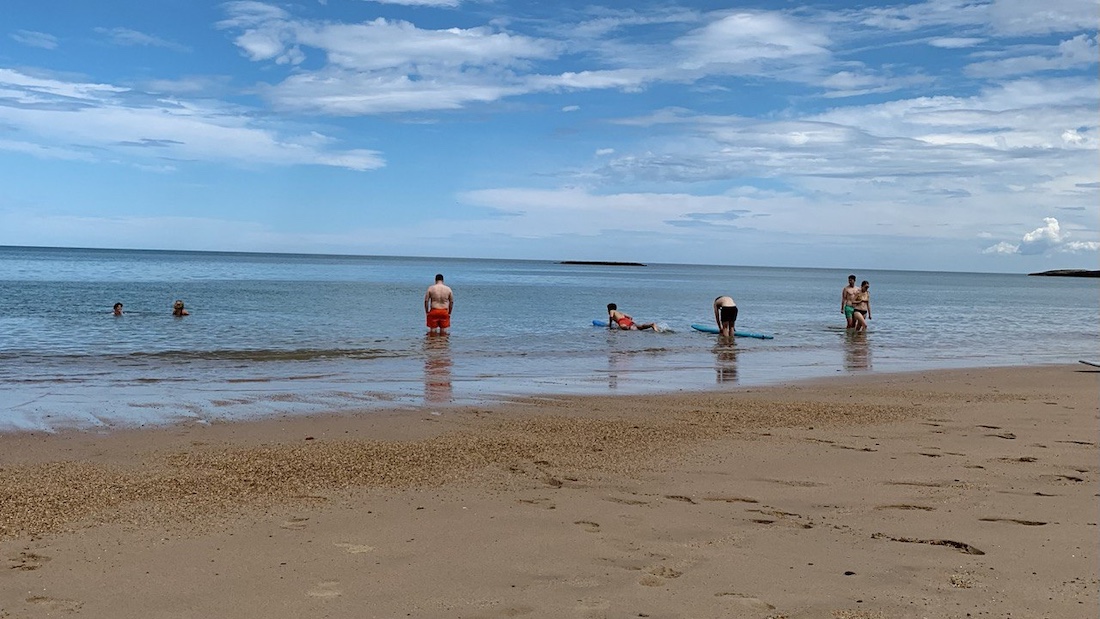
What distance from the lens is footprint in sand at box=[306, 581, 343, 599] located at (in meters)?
4.27

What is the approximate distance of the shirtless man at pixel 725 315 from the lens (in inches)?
944

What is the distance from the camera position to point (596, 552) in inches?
193

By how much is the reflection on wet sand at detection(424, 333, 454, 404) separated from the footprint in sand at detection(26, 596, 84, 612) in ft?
23.3

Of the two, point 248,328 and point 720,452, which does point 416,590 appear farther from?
point 248,328

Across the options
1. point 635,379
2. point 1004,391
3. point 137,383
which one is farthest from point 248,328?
point 1004,391

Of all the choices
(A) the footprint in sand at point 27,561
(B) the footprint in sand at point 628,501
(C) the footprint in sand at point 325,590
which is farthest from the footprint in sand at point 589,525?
(A) the footprint in sand at point 27,561

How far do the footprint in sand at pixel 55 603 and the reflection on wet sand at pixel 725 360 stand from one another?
11.4m

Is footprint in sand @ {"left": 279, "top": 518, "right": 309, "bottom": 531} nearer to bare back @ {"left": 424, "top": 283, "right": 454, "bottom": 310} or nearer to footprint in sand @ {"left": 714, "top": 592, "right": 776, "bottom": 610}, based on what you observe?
footprint in sand @ {"left": 714, "top": 592, "right": 776, "bottom": 610}

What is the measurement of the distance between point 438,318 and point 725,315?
26.1 feet

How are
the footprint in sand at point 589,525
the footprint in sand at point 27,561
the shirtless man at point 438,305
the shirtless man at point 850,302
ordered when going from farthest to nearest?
the shirtless man at point 850,302 → the shirtless man at point 438,305 → the footprint in sand at point 589,525 → the footprint in sand at point 27,561

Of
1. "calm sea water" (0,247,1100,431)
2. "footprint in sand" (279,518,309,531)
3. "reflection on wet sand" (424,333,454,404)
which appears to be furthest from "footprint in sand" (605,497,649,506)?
"reflection on wet sand" (424,333,454,404)

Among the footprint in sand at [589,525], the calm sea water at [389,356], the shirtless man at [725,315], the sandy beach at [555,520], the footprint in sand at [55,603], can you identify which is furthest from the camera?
the shirtless man at [725,315]

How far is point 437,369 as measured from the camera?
16.0 m

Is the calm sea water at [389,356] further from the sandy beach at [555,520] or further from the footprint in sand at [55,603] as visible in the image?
the footprint in sand at [55,603]
